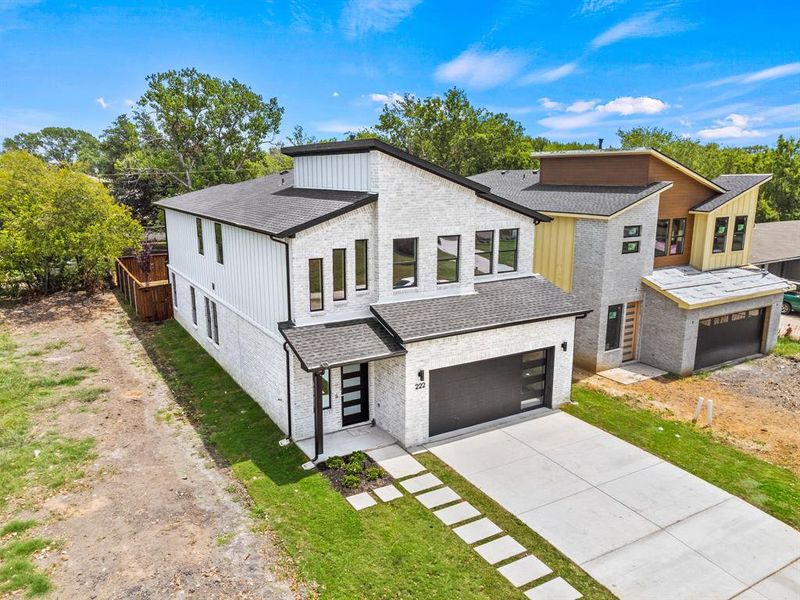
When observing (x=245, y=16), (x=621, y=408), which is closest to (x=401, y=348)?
(x=621, y=408)

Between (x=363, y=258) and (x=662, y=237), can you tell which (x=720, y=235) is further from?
(x=363, y=258)

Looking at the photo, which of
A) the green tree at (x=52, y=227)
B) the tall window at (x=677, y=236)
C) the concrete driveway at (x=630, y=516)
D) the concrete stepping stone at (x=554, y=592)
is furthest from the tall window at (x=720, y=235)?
the green tree at (x=52, y=227)

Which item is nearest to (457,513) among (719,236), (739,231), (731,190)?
(719,236)

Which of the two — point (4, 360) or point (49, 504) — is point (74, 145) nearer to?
point (4, 360)

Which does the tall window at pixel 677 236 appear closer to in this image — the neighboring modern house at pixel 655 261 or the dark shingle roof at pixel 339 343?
the neighboring modern house at pixel 655 261

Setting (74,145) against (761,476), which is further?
(74,145)
